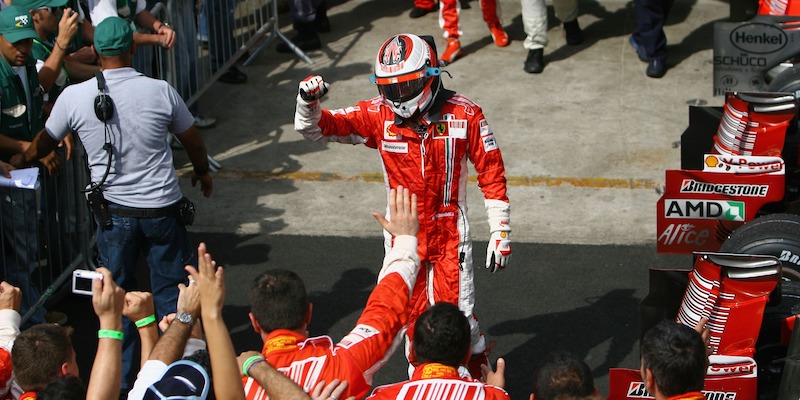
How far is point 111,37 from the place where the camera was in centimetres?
577

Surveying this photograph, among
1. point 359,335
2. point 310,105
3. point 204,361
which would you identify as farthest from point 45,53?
point 359,335

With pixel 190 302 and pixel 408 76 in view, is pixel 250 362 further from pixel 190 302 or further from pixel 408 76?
pixel 408 76

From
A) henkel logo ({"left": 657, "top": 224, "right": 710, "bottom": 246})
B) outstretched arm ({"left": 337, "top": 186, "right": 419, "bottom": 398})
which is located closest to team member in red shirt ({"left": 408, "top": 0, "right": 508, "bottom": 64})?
henkel logo ({"left": 657, "top": 224, "right": 710, "bottom": 246})

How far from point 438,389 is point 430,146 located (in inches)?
83.2

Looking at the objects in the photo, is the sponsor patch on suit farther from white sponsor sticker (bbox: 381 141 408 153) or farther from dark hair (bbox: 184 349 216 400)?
dark hair (bbox: 184 349 216 400)

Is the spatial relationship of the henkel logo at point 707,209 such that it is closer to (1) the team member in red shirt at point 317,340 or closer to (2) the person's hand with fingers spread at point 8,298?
(1) the team member in red shirt at point 317,340

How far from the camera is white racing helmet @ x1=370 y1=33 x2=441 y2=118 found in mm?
5590

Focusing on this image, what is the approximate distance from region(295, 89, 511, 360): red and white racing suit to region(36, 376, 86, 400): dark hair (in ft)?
8.08

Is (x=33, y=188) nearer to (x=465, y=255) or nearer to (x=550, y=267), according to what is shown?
(x=465, y=255)

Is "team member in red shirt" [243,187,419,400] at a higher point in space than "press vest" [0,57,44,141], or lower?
higher

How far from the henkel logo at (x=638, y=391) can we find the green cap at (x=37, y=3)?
14.3 feet

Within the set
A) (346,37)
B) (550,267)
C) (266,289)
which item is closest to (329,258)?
(550,267)

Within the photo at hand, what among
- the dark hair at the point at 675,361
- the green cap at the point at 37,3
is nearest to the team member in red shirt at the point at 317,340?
Result: the dark hair at the point at 675,361

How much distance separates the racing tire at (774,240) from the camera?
20.0ft
